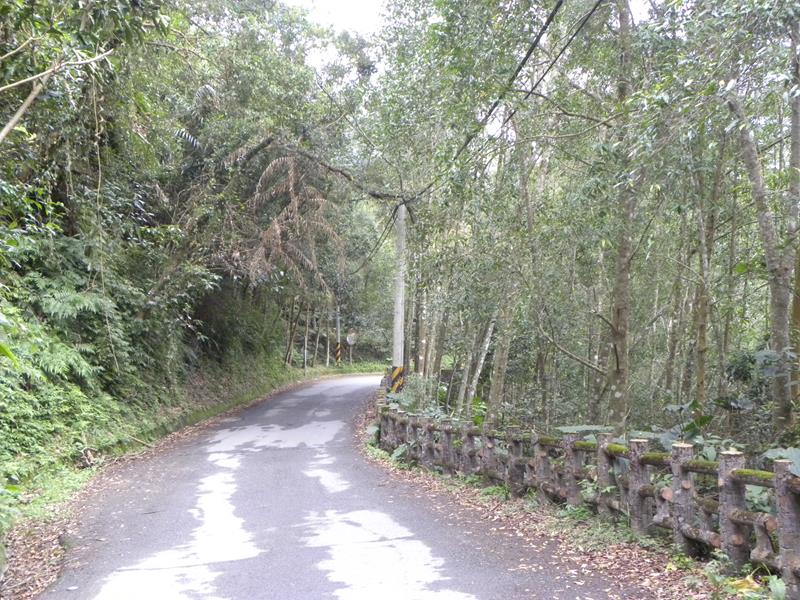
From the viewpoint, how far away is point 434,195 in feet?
45.2

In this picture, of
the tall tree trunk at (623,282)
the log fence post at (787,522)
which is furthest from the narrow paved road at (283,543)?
the tall tree trunk at (623,282)

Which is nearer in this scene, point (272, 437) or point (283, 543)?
point (283, 543)

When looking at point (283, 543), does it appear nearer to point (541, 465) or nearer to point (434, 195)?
point (541, 465)

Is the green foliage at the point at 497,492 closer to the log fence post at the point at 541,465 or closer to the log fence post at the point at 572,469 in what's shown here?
the log fence post at the point at 541,465

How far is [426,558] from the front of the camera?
548 centimetres

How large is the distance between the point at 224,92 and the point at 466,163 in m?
9.37

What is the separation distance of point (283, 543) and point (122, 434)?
23.9ft

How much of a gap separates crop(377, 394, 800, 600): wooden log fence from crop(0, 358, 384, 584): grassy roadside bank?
16.7 feet

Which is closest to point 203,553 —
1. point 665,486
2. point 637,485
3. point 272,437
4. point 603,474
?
point 603,474

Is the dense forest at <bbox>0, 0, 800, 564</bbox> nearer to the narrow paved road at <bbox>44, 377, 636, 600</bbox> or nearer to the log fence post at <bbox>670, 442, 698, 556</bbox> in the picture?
the log fence post at <bbox>670, 442, 698, 556</bbox>

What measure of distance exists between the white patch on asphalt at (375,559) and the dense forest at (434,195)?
280 centimetres

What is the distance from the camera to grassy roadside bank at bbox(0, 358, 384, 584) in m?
7.52

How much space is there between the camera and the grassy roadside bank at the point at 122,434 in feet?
24.7

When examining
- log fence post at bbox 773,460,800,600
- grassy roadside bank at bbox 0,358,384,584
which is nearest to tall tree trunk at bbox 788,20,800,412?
log fence post at bbox 773,460,800,600
